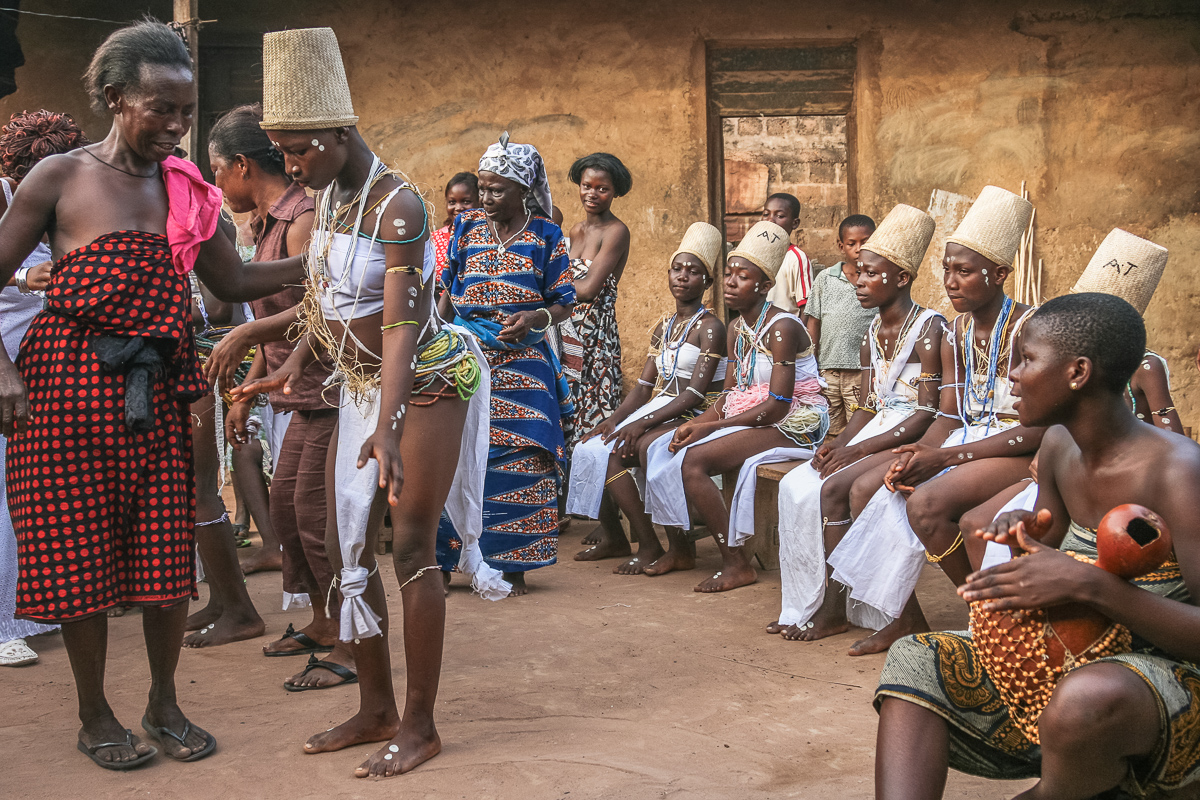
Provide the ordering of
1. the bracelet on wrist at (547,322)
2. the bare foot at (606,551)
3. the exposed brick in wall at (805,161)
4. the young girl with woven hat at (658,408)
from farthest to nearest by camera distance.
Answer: the exposed brick in wall at (805,161)
the bare foot at (606,551)
the young girl with woven hat at (658,408)
the bracelet on wrist at (547,322)

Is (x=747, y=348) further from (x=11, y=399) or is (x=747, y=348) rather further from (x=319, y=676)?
(x=11, y=399)

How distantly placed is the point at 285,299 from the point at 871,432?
2.62 meters

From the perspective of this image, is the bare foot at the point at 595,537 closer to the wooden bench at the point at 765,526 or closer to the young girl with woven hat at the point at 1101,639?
the wooden bench at the point at 765,526

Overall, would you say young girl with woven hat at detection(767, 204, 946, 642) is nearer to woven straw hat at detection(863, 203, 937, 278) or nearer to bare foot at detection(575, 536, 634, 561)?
woven straw hat at detection(863, 203, 937, 278)

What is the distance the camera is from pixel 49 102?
873cm

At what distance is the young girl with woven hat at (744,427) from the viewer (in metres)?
5.50

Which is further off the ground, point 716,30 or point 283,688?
point 716,30

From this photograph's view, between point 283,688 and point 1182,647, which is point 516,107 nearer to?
point 283,688

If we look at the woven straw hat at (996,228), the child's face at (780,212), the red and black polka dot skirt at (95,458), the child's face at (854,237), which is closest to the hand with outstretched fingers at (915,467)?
the woven straw hat at (996,228)

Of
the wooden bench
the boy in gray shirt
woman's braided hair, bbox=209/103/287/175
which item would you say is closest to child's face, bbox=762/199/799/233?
the boy in gray shirt

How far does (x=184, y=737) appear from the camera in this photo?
3.34m

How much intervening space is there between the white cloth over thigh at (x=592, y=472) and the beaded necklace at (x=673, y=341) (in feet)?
0.37

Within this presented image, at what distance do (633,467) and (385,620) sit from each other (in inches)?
113

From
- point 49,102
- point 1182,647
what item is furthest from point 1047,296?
point 49,102
